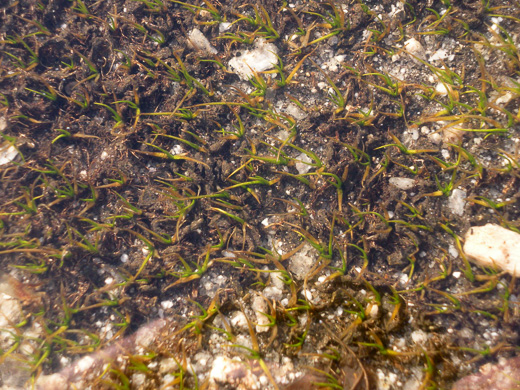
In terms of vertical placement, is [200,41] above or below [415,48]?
above

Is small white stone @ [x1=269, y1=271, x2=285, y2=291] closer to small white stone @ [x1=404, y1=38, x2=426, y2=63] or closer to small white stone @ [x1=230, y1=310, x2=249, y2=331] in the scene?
small white stone @ [x1=230, y1=310, x2=249, y2=331]

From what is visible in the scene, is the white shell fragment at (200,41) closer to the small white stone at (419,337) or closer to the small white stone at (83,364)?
the small white stone at (83,364)

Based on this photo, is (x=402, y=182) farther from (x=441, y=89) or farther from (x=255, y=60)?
(x=255, y=60)

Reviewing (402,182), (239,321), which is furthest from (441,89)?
(239,321)

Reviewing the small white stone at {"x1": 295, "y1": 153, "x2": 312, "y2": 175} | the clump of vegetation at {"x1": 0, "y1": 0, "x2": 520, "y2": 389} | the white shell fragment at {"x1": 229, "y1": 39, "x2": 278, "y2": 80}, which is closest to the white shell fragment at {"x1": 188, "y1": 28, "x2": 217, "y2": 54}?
the clump of vegetation at {"x1": 0, "y1": 0, "x2": 520, "y2": 389}

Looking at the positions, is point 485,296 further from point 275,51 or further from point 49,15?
point 49,15

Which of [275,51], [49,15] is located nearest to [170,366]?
[275,51]
